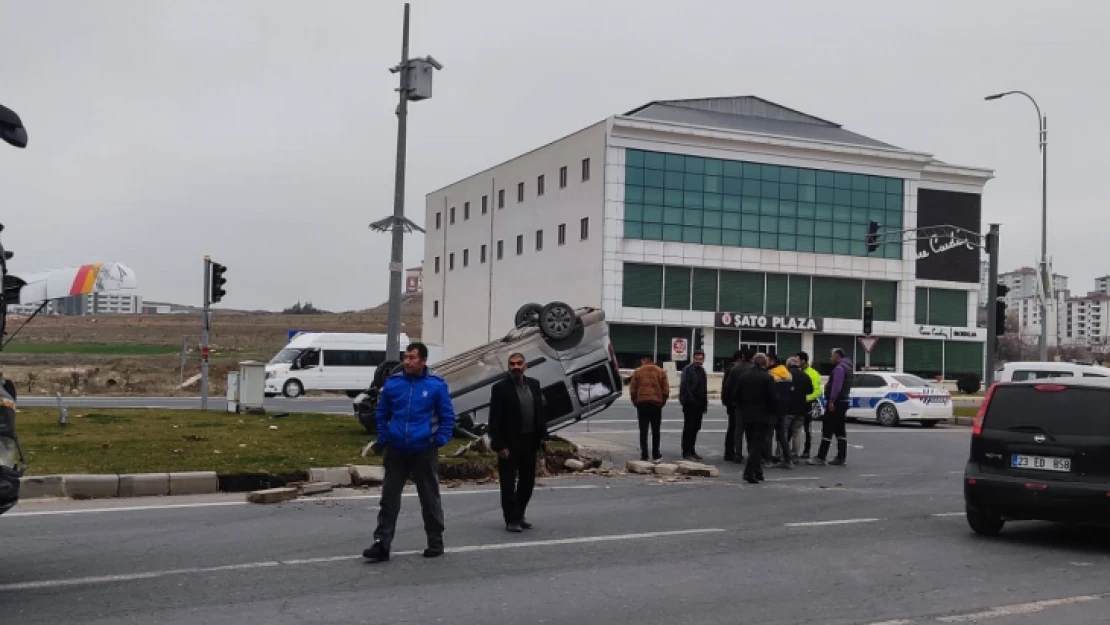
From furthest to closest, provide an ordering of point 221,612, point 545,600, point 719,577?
point 719,577 < point 545,600 < point 221,612

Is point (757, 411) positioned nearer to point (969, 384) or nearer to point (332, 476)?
point (332, 476)

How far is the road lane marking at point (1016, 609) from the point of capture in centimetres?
710

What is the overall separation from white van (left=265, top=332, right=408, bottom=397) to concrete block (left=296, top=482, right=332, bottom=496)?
1011 inches

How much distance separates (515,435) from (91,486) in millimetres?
5473

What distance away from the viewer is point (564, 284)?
58.7 metres

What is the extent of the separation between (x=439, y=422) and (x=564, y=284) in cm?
4996

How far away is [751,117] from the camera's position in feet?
211

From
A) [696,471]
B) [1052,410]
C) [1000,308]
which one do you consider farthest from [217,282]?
[1000,308]

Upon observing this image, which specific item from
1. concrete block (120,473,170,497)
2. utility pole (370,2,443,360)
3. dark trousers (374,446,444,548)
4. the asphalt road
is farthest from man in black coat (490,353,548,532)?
utility pole (370,2,443,360)

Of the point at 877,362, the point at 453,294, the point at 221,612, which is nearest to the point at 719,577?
the point at 221,612

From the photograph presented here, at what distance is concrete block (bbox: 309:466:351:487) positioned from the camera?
1357 centimetres

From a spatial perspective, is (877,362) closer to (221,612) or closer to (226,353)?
(226,353)

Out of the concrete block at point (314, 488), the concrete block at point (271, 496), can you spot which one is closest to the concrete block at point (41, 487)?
the concrete block at point (271, 496)

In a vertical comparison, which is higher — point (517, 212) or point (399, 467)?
point (517, 212)
